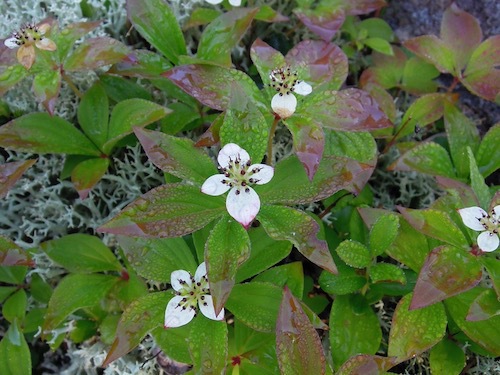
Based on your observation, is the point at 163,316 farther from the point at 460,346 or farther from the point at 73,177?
the point at 460,346

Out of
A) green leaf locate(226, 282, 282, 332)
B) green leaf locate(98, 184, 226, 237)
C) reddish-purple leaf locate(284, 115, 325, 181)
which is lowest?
green leaf locate(226, 282, 282, 332)

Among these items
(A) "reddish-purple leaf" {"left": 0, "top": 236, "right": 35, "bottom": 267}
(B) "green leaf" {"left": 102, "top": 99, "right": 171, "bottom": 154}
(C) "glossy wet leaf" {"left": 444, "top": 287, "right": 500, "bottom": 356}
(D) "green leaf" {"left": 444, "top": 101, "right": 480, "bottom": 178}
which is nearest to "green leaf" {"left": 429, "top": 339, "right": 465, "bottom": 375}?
(C) "glossy wet leaf" {"left": 444, "top": 287, "right": 500, "bottom": 356}

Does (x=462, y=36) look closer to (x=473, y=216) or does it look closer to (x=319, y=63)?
A: (x=319, y=63)

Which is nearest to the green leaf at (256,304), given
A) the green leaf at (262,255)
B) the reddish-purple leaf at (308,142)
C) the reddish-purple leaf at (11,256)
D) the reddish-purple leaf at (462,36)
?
the green leaf at (262,255)

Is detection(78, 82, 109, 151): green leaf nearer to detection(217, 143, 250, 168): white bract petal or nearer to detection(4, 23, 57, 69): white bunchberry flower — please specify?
detection(4, 23, 57, 69): white bunchberry flower

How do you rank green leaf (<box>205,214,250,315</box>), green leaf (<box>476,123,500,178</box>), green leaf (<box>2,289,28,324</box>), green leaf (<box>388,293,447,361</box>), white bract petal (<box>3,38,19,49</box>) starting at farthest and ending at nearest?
green leaf (<box>476,123,500,178</box>)
green leaf (<box>2,289,28,324</box>)
white bract petal (<box>3,38,19,49</box>)
green leaf (<box>388,293,447,361</box>)
green leaf (<box>205,214,250,315</box>)
